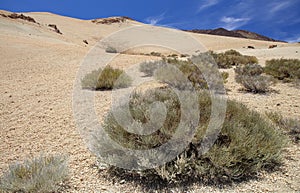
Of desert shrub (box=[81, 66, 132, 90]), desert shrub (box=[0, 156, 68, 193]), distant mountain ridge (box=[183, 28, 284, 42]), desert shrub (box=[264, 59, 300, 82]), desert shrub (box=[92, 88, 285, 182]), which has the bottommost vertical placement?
desert shrub (box=[0, 156, 68, 193])

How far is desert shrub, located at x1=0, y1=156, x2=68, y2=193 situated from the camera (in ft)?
9.57

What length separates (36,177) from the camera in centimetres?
298

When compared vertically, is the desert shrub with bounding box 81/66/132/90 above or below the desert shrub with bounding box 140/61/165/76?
below

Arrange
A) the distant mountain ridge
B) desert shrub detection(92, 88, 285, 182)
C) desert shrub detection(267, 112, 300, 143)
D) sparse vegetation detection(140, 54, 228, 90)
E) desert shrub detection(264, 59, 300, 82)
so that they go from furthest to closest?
the distant mountain ridge
desert shrub detection(264, 59, 300, 82)
sparse vegetation detection(140, 54, 228, 90)
desert shrub detection(267, 112, 300, 143)
desert shrub detection(92, 88, 285, 182)

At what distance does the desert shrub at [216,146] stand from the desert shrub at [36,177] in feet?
2.25

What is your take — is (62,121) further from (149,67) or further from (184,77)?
(149,67)

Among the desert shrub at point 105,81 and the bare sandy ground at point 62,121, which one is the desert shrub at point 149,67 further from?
the desert shrub at point 105,81

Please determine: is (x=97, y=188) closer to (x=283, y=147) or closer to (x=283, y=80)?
(x=283, y=147)

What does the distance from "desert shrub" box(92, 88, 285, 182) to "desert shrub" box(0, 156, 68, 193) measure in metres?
0.69

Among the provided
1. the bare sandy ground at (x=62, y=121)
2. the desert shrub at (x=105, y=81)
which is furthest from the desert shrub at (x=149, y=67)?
the desert shrub at (x=105, y=81)

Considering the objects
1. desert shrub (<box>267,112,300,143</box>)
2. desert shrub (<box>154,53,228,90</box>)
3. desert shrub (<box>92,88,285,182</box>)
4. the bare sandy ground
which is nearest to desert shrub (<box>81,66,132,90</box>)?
the bare sandy ground

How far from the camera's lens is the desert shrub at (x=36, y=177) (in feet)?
9.57

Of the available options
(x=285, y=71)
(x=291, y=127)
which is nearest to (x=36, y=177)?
(x=291, y=127)

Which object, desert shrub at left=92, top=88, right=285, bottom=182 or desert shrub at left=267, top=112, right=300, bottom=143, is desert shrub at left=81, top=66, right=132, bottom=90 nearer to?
desert shrub at left=92, top=88, right=285, bottom=182
